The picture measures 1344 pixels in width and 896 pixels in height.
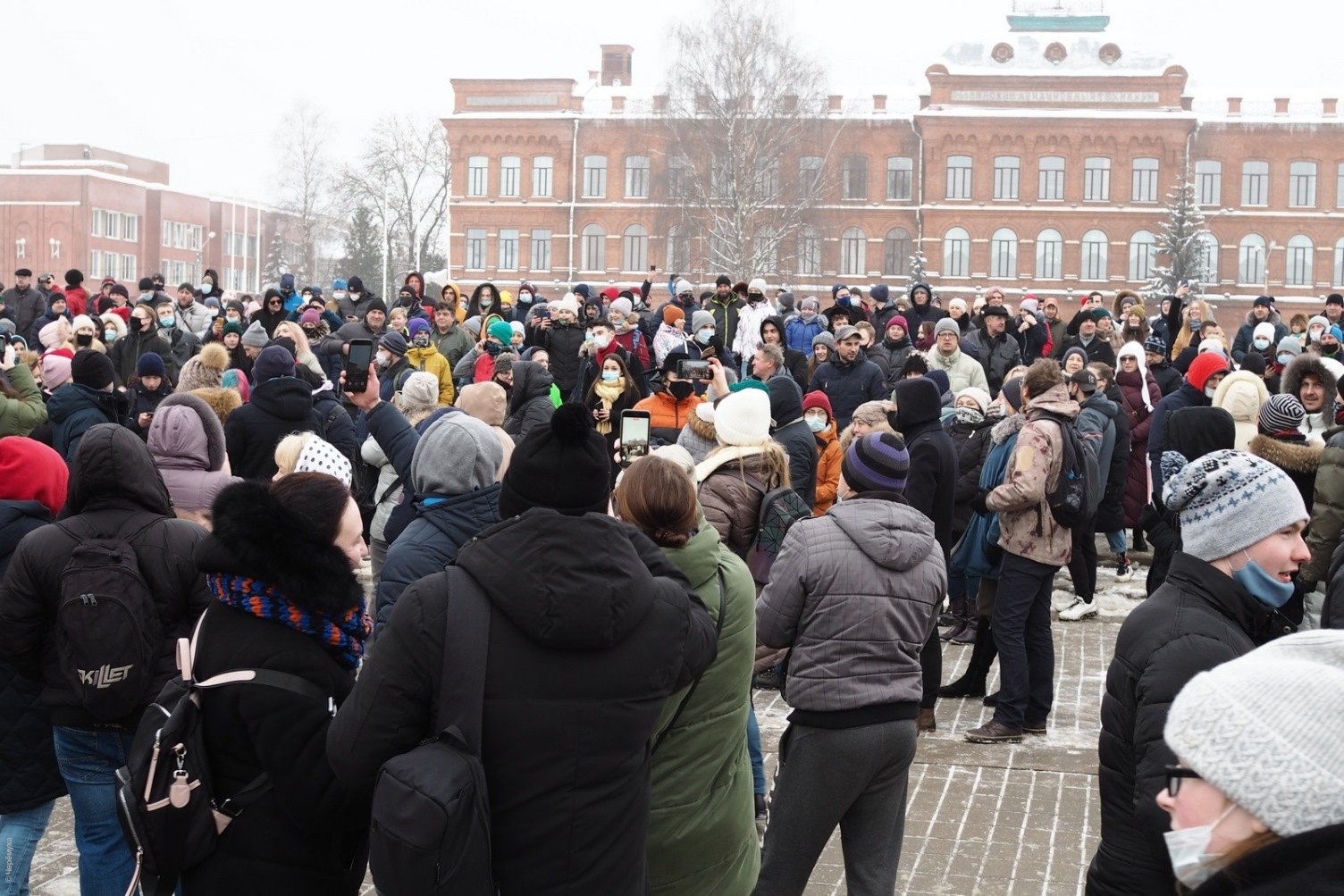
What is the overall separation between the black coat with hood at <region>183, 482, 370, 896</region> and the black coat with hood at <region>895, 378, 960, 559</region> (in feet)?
16.7

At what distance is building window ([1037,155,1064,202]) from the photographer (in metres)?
59.5

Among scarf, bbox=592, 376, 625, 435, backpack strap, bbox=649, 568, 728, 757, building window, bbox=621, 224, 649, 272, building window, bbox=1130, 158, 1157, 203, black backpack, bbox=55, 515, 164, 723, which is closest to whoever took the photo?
backpack strap, bbox=649, 568, 728, 757

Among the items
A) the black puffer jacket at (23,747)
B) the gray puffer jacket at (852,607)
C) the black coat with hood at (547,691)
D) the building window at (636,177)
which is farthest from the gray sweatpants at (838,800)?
the building window at (636,177)

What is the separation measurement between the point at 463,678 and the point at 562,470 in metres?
0.55

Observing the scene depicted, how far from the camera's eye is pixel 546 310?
16656mm

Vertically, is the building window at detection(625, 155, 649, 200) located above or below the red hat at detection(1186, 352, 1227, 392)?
above

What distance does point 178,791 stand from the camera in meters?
3.30

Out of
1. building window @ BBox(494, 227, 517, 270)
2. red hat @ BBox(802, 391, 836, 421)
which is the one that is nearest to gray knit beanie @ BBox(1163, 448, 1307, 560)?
red hat @ BBox(802, 391, 836, 421)

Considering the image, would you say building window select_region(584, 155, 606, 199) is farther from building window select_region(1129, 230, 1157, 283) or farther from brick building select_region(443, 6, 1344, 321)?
building window select_region(1129, 230, 1157, 283)

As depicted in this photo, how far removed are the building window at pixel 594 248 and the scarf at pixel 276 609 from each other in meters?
61.3

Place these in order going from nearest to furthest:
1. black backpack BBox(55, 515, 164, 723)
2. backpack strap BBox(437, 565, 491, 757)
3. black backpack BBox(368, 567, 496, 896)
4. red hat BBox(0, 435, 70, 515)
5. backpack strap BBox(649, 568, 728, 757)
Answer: black backpack BBox(368, 567, 496, 896) < backpack strap BBox(437, 565, 491, 757) < backpack strap BBox(649, 568, 728, 757) < black backpack BBox(55, 515, 164, 723) < red hat BBox(0, 435, 70, 515)

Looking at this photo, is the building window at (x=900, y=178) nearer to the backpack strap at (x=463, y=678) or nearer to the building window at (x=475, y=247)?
the building window at (x=475, y=247)

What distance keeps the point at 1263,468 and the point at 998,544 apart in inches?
176

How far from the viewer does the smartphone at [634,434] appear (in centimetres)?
701
